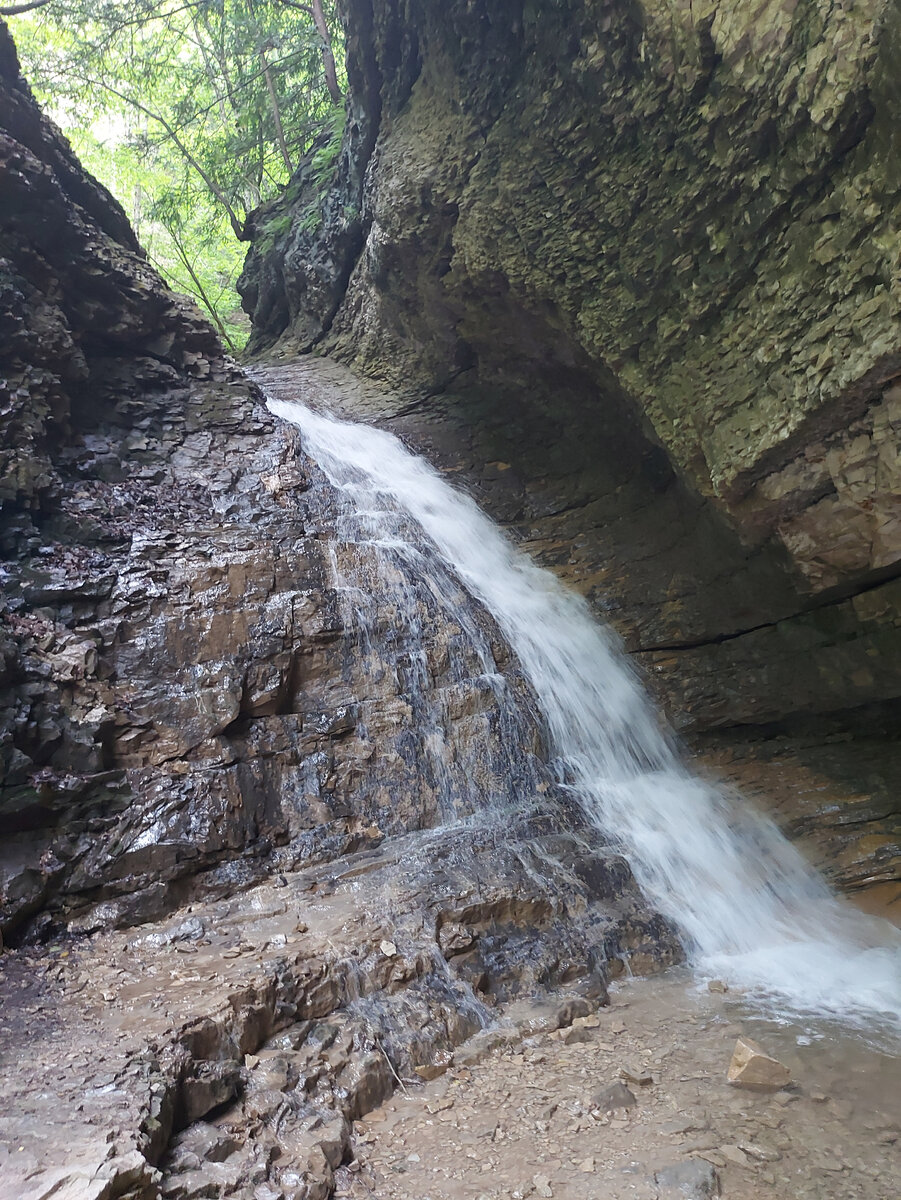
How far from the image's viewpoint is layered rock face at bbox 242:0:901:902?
513cm

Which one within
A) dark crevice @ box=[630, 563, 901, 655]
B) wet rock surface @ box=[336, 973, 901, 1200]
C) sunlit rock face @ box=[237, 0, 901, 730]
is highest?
sunlit rock face @ box=[237, 0, 901, 730]

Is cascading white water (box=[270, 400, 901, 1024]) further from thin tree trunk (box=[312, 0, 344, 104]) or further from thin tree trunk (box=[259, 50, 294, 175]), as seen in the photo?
thin tree trunk (box=[312, 0, 344, 104])

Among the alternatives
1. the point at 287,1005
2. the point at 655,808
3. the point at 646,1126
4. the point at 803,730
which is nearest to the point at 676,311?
the point at 803,730

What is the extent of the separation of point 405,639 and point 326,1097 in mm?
4677

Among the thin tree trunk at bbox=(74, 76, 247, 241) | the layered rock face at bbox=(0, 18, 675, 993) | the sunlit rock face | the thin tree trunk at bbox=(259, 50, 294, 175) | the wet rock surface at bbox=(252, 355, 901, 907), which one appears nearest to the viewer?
the sunlit rock face

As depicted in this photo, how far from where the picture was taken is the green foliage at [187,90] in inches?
564

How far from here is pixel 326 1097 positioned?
12.1ft

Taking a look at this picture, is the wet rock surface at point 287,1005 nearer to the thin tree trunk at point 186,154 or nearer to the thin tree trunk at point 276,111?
the thin tree trunk at point 186,154

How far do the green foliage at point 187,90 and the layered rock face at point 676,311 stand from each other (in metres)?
5.33

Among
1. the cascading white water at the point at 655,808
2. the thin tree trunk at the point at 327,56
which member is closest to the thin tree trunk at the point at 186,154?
the thin tree trunk at the point at 327,56

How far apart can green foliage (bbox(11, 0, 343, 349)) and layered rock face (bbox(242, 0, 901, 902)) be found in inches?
210

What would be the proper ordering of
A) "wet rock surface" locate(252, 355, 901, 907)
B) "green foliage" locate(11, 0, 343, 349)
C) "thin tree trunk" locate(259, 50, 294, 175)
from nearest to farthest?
"wet rock surface" locate(252, 355, 901, 907)
"green foliage" locate(11, 0, 343, 349)
"thin tree trunk" locate(259, 50, 294, 175)

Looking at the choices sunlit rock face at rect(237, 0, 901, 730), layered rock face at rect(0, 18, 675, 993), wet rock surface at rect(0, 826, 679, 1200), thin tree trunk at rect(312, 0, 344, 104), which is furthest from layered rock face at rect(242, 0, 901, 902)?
thin tree trunk at rect(312, 0, 344, 104)

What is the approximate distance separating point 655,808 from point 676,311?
4.93 m
